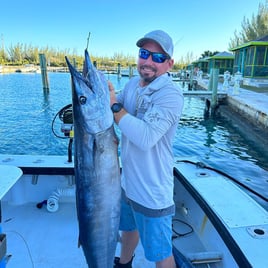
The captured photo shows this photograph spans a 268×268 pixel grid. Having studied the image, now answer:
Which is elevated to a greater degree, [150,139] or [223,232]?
[150,139]

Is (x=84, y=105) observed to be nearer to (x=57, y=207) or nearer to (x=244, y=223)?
(x=244, y=223)

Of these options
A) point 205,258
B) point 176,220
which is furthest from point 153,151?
point 176,220

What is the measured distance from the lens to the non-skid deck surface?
2.43 metres

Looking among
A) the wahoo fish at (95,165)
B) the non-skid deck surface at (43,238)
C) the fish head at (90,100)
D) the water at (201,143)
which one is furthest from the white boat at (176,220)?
the water at (201,143)

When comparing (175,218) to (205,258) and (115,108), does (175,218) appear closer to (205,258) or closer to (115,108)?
(205,258)

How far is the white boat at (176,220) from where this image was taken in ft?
6.15

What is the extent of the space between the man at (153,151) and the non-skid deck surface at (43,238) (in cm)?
94

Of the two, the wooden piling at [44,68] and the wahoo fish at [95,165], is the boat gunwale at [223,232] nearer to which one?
the wahoo fish at [95,165]

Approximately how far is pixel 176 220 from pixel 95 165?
1886 mm

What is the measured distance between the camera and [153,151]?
5.30 ft

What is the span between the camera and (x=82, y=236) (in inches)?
63.1

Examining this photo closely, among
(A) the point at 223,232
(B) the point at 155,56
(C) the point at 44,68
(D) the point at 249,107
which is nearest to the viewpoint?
(B) the point at 155,56

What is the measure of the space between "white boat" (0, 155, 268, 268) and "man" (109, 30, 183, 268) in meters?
0.52

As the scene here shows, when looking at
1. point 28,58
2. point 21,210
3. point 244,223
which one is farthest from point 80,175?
point 28,58
